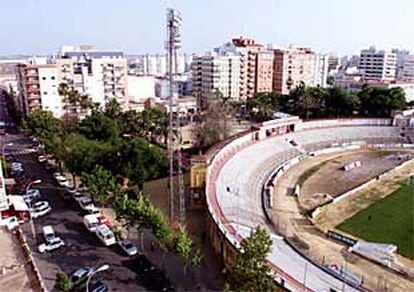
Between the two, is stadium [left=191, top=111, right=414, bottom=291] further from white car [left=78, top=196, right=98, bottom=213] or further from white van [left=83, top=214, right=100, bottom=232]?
white car [left=78, top=196, right=98, bottom=213]

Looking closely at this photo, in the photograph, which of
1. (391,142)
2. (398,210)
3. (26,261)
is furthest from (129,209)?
(391,142)

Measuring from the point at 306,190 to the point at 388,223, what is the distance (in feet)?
28.6

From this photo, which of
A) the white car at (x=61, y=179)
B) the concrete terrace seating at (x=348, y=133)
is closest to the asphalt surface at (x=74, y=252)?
the white car at (x=61, y=179)

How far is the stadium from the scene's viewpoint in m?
21.5

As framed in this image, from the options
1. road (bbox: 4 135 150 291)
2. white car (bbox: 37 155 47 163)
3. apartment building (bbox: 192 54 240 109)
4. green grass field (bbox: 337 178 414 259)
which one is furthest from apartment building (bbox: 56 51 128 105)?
green grass field (bbox: 337 178 414 259)

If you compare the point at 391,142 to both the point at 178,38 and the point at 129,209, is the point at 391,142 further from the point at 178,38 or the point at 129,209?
the point at 129,209

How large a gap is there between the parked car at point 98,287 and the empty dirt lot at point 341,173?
17272mm

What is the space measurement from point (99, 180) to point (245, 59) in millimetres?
58075

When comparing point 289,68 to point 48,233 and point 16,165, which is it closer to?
point 16,165

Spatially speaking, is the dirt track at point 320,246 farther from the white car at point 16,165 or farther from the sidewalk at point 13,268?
the white car at point 16,165

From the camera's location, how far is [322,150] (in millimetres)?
48969

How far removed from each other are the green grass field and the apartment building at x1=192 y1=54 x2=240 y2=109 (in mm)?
47454

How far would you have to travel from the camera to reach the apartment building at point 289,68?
83438mm

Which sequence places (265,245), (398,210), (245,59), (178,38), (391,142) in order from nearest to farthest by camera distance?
(265,245)
(178,38)
(398,210)
(391,142)
(245,59)
